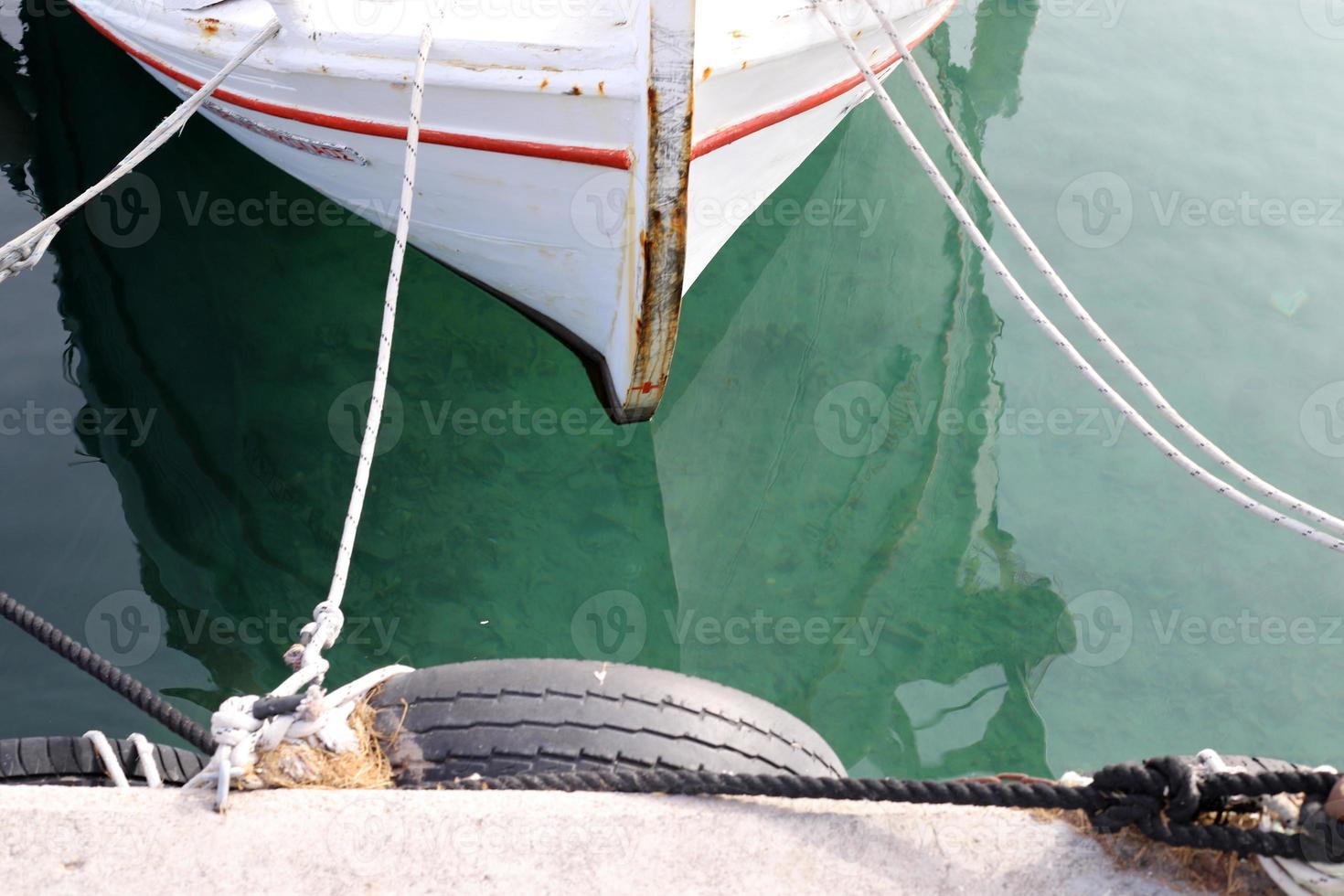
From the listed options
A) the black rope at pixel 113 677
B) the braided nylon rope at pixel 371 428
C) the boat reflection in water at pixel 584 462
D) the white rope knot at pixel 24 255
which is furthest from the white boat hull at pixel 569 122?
the black rope at pixel 113 677

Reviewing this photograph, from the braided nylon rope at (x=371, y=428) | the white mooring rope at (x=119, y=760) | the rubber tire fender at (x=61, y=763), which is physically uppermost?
the braided nylon rope at (x=371, y=428)

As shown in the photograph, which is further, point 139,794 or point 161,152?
point 161,152

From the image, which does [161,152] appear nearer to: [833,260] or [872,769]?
[833,260]

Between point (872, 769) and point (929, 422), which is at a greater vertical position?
point (929, 422)

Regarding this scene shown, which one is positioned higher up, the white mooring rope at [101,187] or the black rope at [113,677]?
the white mooring rope at [101,187]

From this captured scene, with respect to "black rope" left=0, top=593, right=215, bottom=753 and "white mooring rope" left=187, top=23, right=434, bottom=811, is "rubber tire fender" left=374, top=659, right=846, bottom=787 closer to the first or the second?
"white mooring rope" left=187, top=23, right=434, bottom=811

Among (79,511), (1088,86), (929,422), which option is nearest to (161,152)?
(79,511)

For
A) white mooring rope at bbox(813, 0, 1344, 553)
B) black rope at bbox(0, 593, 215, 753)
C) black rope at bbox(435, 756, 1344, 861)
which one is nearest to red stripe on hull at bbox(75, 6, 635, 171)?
white mooring rope at bbox(813, 0, 1344, 553)

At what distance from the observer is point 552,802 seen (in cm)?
169

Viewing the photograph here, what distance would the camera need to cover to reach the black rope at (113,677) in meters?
2.05

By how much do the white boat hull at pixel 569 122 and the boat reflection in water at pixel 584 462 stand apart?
1.51ft

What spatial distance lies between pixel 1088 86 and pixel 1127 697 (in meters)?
3.52

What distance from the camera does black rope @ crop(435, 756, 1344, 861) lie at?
57.2 inches

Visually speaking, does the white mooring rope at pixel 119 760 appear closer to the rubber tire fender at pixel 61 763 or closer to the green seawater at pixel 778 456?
the rubber tire fender at pixel 61 763
